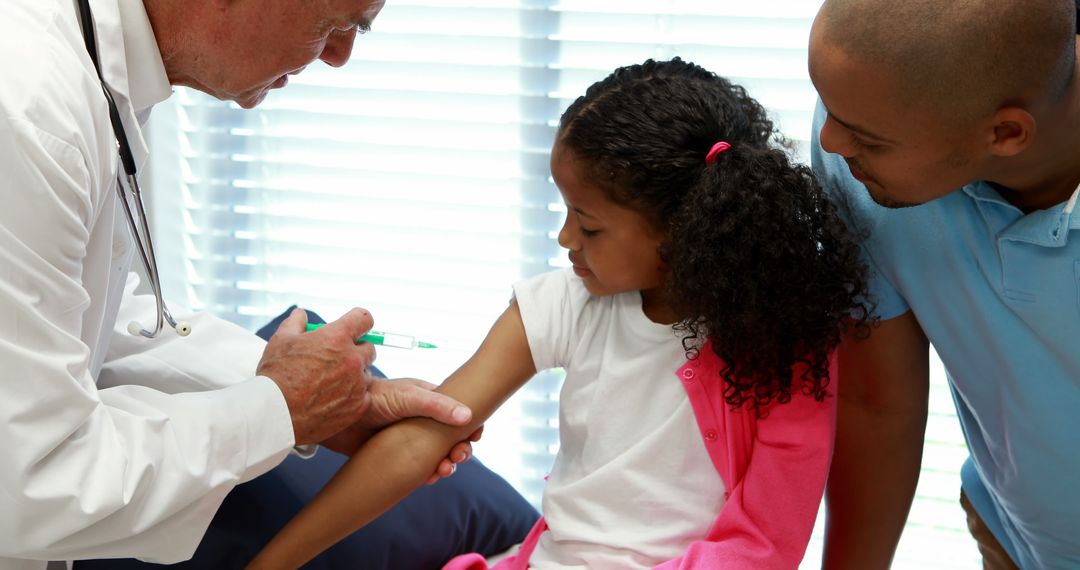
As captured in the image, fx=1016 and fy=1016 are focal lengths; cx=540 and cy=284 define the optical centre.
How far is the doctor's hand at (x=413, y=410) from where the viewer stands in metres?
1.56

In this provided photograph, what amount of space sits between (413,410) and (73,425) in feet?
1.67

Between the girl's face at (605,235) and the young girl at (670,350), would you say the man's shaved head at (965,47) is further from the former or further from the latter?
the girl's face at (605,235)

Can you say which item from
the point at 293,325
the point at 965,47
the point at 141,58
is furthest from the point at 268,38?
the point at 965,47

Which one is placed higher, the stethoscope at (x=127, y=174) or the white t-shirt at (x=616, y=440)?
the stethoscope at (x=127, y=174)

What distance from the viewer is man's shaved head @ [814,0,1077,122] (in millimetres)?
1240

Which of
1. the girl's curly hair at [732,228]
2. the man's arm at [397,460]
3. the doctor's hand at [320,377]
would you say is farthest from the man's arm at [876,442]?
the doctor's hand at [320,377]

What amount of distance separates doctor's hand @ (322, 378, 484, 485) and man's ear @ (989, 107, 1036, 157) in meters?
0.84

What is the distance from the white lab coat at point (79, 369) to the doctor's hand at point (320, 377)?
1.6 inches

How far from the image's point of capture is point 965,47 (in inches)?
49.3

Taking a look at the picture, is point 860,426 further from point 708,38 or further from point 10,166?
point 10,166

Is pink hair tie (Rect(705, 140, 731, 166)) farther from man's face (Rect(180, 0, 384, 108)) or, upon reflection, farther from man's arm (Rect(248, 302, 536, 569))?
man's face (Rect(180, 0, 384, 108))

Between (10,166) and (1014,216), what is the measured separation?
1.29 meters

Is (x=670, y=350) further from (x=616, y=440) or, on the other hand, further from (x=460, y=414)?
(x=460, y=414)

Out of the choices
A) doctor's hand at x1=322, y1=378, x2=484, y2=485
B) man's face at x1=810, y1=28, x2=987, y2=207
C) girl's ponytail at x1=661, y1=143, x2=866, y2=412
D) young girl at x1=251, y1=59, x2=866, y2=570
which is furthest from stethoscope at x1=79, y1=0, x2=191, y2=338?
man's face at x1=810, y1=28, x2=987, y2=207
